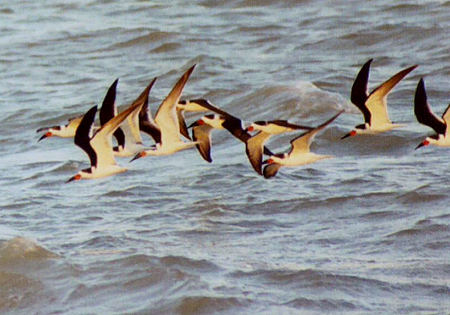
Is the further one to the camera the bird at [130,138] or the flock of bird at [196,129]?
the bird at [130,138]

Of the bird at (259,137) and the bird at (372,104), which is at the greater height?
the bird at (372,104)

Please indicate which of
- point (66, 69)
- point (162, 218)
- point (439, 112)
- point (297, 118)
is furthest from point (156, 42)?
point (162, 218)

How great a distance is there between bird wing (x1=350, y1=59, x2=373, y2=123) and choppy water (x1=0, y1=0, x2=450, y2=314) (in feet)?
3.90

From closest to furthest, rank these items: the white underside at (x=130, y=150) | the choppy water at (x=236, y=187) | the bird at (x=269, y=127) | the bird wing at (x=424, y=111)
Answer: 1. the choppy water at (x=236, y=187)
2. the bird wing at (x=424, y=111)
3. the bird at (x=269, y=127)
4. the white underside at (x=130, y=150)

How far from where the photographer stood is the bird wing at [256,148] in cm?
1475

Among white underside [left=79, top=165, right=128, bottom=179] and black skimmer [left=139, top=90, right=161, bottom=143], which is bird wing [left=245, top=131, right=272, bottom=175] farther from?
white underside [left=79, top=165, right=128, bottom=179]

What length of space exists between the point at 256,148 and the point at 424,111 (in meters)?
2.01

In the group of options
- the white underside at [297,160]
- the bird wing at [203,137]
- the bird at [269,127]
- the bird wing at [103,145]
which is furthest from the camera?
the bird wing at [203,137]

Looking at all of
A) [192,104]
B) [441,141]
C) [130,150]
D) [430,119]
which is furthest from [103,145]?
[441,141]

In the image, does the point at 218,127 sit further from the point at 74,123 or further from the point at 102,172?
the point at 74,123

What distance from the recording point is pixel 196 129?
15.6 metres

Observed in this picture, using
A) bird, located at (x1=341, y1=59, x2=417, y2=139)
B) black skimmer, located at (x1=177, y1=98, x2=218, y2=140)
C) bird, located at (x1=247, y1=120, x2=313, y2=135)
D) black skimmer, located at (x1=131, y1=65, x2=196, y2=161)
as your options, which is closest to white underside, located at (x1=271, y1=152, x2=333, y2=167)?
bird, located at (x1=247, y1=120, x2=313, y2=135)

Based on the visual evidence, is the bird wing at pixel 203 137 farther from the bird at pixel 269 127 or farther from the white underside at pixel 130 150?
the bird at pixel 269 127

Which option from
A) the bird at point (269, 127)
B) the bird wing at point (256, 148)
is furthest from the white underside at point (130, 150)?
the bird at point (269, 127)
